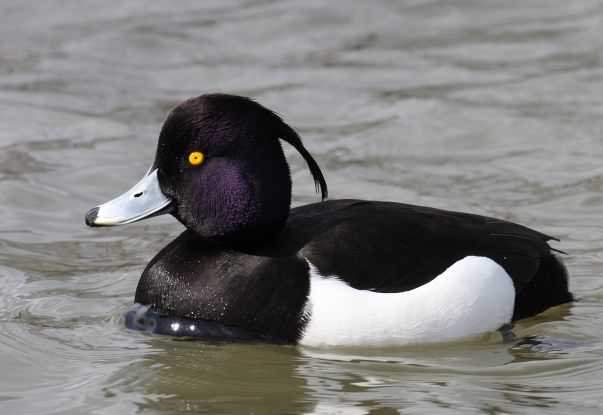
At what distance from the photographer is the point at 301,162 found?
8148mm

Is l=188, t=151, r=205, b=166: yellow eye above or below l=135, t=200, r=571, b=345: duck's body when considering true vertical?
above

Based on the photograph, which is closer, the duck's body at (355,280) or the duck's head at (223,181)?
the duck's body at (355,280)

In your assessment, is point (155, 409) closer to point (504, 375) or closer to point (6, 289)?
point (504, 375)

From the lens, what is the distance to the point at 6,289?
5980mm

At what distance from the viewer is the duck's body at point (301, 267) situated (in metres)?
5.09

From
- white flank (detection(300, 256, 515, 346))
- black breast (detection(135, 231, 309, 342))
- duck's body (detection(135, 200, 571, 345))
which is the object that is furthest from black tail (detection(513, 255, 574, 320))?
black breast (detection(135, 231, 309, 342))

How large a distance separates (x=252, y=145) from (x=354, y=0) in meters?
6.26

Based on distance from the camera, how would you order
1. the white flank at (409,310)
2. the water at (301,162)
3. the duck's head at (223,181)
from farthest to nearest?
the duck's head at (223,181) < the white flank at (409,310) < the water at (301,162)

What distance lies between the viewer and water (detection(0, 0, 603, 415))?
4793 mm

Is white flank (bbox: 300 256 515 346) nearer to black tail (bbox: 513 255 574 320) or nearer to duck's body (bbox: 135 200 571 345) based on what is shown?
duck's body (bbox: 135 200 571 345)

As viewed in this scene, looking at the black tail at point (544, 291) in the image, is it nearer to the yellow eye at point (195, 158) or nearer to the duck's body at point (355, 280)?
the duck's body at point (355, 280)

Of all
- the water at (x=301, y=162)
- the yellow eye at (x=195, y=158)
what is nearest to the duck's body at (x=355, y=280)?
the water at (x=301, y=162)

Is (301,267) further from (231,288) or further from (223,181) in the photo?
(223,181)

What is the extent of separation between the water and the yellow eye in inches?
29.2
